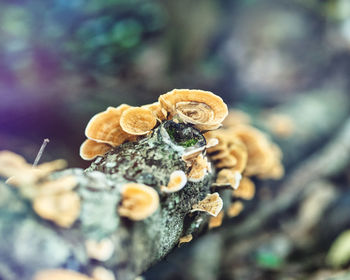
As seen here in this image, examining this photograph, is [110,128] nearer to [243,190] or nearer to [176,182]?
[176,182]

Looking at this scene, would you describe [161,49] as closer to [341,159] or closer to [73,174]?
[341,159]

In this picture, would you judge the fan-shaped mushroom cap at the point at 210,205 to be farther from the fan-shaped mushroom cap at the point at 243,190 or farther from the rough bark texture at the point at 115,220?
the fan-shaped mushroom cap at the point at 243,190

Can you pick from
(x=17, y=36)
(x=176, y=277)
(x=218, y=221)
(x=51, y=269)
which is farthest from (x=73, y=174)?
(x=17, y=36)

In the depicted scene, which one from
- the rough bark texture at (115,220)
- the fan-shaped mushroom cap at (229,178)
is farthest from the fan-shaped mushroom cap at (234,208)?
the fan-shaped mushroom cap at (229,178)

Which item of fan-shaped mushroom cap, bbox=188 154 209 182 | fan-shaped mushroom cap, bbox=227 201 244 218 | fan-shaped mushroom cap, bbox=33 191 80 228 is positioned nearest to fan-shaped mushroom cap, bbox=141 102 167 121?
fan-shaped mushroom cap, bbox=188 154 209 182

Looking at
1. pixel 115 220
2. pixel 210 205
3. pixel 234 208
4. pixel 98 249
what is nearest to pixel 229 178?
pixel 210 205

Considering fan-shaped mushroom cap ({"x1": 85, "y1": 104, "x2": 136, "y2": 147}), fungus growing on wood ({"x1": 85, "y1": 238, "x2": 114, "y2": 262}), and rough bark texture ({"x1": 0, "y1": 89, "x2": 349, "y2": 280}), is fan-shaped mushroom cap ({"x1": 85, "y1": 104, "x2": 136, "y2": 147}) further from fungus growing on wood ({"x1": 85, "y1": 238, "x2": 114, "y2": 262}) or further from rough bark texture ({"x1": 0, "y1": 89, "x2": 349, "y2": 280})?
fungus growing on wood ({"x1": 85, "y1": 238, "x2": 114, "y2": 262})

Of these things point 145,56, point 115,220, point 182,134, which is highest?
point 145,56
